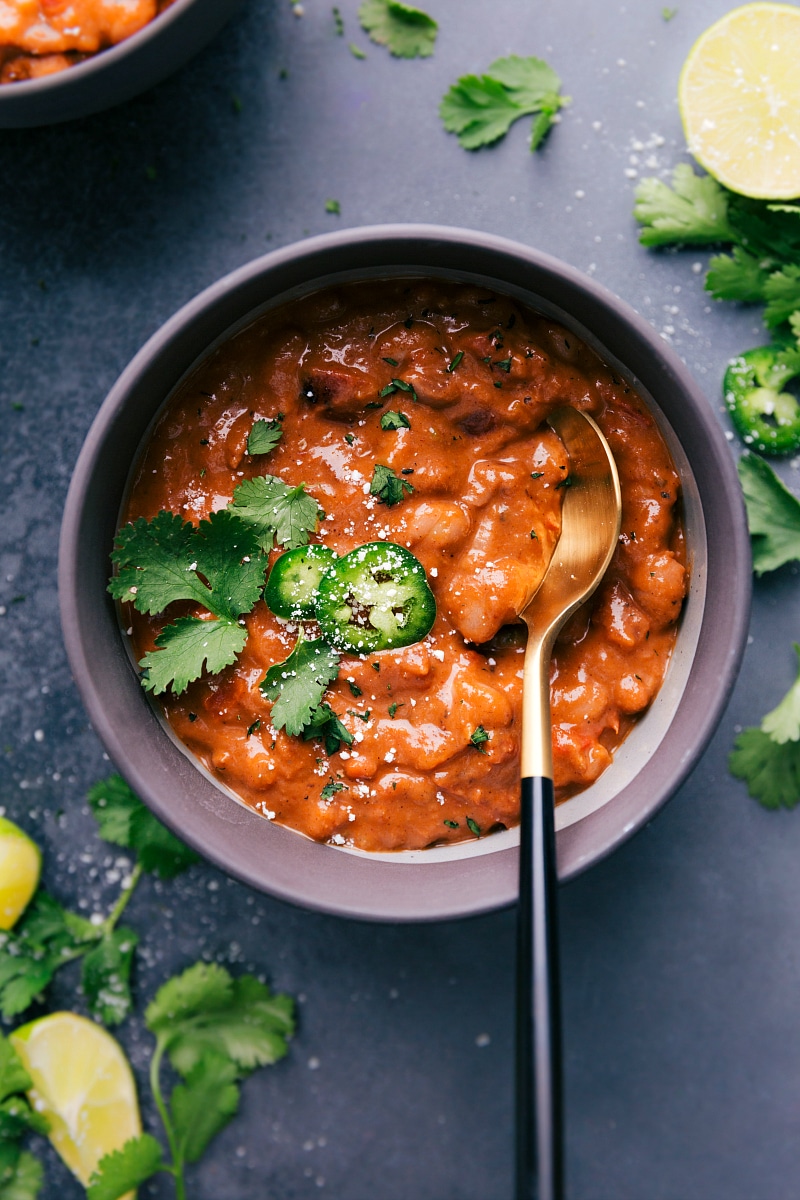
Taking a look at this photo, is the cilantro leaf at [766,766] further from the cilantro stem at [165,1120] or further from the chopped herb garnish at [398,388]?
the cilantro stem at [165,1120]

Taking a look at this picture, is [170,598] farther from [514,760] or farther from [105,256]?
[105,256]

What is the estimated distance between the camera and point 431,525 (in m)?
2.13

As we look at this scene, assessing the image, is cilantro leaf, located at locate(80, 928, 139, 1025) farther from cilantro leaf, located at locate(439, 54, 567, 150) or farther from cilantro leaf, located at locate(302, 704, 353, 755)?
cilantro leaf, located at locate(439, 54, 567, 150)

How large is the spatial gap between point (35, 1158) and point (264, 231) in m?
2.49

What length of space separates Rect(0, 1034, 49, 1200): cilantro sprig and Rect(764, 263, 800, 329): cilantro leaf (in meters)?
2.71

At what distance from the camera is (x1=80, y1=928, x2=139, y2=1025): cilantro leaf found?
260 cm

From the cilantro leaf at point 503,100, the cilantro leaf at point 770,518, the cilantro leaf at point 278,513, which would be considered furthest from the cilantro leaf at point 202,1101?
the cilantro leaf at point 503,100

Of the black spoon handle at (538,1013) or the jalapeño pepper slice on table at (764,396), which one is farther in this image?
the jalapeño pepper slice on table at (764,396)

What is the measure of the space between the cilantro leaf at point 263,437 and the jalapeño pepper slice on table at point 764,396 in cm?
115

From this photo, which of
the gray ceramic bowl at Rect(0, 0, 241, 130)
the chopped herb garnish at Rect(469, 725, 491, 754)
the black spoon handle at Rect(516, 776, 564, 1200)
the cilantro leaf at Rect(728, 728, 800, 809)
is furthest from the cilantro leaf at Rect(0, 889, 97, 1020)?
the gray ceramic bowl at Rect(0, 0, 241, 130)

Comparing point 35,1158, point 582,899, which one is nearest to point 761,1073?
point 582,899

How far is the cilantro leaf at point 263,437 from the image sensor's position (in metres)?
2.17

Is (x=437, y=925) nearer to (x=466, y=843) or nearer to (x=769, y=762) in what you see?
(x=466, y=843)

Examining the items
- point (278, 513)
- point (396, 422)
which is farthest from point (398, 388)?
point (278, 513)
